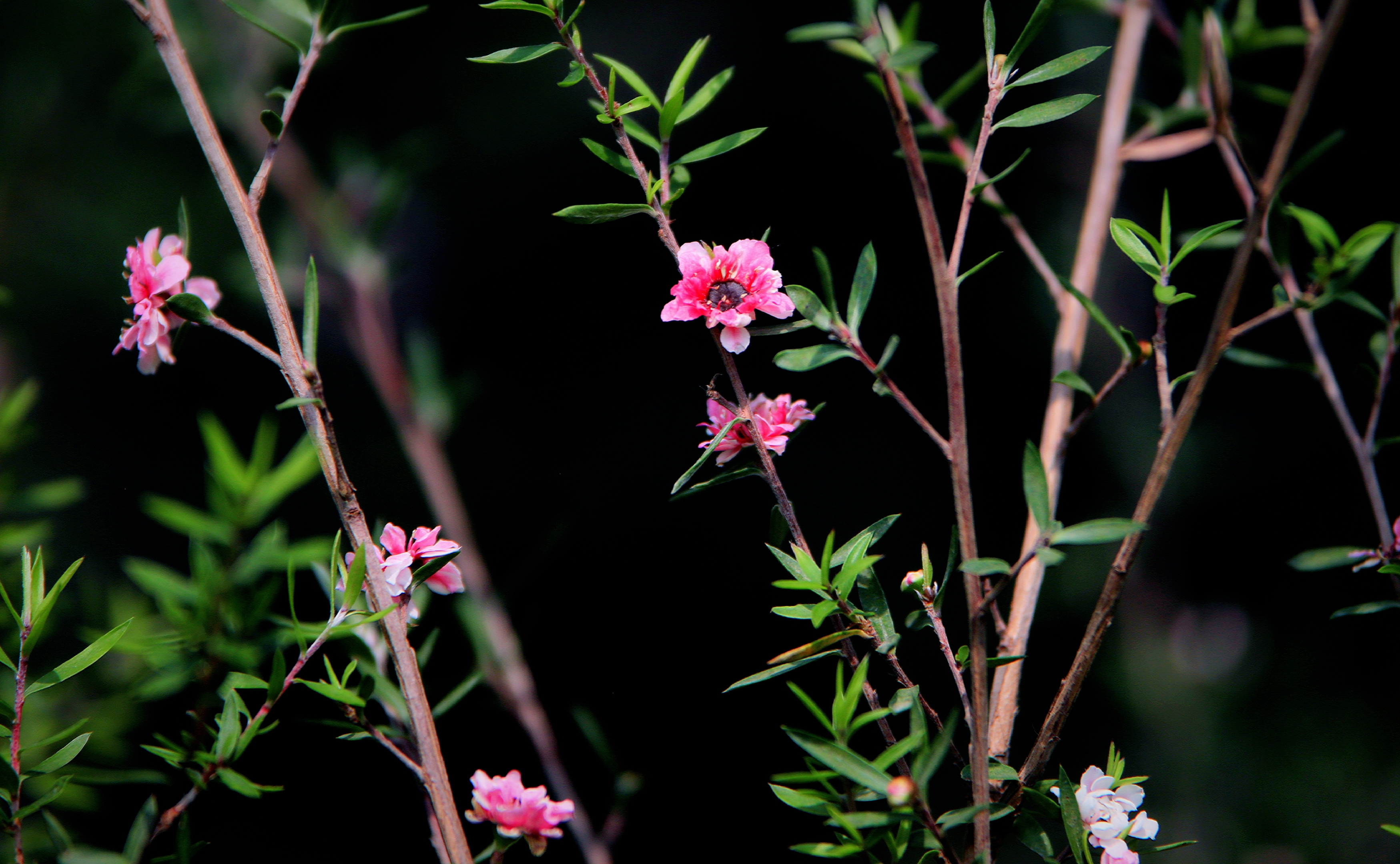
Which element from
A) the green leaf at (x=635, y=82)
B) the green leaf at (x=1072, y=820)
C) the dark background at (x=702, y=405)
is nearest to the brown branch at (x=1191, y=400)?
the green leaf at (x=1072, y=820)

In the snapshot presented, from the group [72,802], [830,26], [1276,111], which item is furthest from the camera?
[1276,111]

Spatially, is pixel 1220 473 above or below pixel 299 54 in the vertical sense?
below

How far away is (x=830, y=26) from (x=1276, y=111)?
3.36 ft

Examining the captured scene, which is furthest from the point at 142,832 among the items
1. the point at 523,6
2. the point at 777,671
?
the point at 523,6

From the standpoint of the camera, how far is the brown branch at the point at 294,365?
321 mm

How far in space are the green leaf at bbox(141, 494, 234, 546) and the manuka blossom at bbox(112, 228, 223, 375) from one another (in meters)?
0.07

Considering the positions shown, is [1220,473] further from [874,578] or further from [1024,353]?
[874,578]

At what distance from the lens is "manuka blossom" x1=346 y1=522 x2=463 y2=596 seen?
0.33m

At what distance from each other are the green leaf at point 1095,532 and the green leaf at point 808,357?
103mm

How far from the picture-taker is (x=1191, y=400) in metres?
0.29

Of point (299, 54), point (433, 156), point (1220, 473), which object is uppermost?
point (433, 156)

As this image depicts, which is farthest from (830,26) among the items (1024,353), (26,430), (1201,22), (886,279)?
(1024,353)

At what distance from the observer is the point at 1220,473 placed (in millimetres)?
1084

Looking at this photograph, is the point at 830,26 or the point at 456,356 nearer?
the point at 830,26
